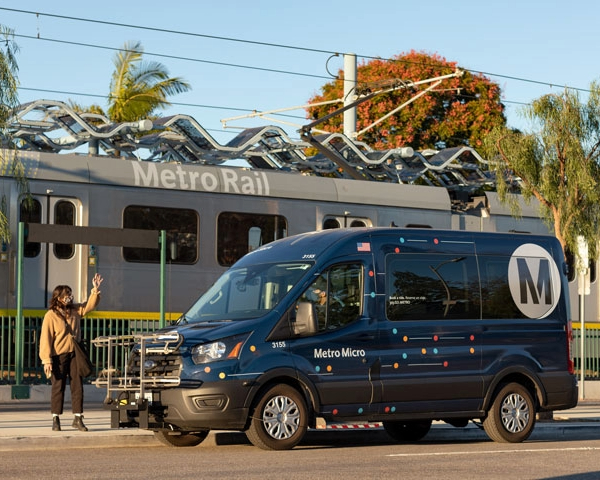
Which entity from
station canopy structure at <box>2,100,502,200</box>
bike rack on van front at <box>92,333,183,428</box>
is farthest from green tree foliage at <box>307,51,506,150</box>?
bike rack on van front at <box>92,333,183,428</box>

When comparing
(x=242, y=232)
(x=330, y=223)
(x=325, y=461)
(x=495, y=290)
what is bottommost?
(x=325, y=461)

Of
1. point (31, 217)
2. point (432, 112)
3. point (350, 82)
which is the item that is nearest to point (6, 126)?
point (31, 217)

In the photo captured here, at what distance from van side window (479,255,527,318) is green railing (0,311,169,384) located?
24.1 feet

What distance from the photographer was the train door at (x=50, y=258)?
22547 millimetres

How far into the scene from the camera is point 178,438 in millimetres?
14859

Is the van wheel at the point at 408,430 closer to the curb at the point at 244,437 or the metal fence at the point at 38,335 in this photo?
the curb at the point at 244,437

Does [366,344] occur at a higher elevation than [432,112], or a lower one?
lower

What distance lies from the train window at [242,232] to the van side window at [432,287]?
9.35 metres

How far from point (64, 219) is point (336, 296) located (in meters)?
9.29

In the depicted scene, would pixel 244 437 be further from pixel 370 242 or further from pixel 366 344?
pixel 370 242

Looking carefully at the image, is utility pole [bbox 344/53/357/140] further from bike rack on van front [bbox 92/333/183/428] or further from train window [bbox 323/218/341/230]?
bike rack on van front [bbox 92/333/183/428]

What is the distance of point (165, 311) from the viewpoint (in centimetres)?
2327

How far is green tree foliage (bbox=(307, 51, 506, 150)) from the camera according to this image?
49.9 metres

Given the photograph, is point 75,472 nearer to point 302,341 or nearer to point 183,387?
point 183,387
